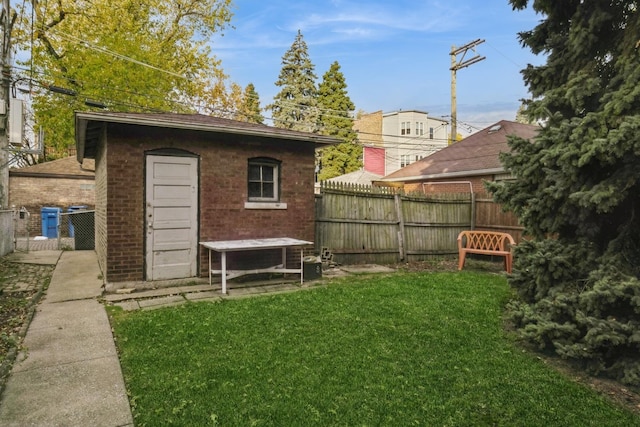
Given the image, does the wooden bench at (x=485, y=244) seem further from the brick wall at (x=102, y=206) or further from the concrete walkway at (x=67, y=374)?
the brick wall at (x=102, y=206)

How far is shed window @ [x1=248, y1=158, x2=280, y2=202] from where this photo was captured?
8078 mm

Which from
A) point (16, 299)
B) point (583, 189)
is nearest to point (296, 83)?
point (16, 299)

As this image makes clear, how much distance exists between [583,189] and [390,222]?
6.68 metres

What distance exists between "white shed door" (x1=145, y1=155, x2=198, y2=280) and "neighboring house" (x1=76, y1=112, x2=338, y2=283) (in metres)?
0.02

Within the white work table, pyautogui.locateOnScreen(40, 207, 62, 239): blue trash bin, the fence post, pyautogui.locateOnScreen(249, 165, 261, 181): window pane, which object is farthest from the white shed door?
pyautogui.locateOnScreen(40, 207, 62, 239): blue trash bin

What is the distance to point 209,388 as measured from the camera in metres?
3.16

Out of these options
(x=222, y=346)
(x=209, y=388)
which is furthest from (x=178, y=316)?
(x=209, y=388)

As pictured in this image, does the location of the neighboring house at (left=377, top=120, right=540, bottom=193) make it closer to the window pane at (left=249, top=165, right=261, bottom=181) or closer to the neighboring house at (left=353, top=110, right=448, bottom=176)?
the window pane at (left=249, top=165, right=261, bottom=181)

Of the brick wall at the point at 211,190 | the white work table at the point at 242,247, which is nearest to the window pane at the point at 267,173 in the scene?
the brick wall at the point at 211,190

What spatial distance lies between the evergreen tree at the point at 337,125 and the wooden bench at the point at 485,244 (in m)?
25.1

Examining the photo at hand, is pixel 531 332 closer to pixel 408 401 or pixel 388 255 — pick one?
pixel 408 401

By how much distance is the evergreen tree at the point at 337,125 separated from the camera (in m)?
35.0

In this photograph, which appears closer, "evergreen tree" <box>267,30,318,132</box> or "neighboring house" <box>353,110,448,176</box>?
"neighboring house" <box>353,110,448,176</box>

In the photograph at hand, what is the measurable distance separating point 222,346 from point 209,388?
91 centimetres
